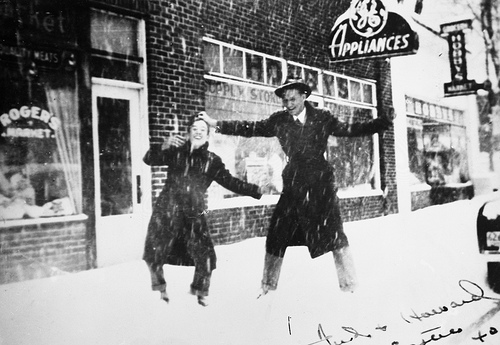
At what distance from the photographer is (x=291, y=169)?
3092mm

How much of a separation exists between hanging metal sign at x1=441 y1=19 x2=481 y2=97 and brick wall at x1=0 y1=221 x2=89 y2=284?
2.46 m

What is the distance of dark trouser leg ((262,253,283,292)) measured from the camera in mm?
3027

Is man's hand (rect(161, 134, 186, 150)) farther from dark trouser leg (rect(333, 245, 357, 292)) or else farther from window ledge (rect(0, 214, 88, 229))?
dark trouser leg (rect(333, 245, 357, 292))

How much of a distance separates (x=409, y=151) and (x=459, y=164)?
0.32 m

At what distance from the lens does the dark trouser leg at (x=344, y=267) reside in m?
3.06

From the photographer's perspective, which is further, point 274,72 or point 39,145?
A: point 274,72

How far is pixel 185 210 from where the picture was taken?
3.02 meters

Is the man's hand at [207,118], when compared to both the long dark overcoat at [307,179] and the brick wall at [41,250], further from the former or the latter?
the brick wall at [41,250]

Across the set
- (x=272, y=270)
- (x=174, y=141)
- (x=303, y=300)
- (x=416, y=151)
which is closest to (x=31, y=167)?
(x=174, y=141)

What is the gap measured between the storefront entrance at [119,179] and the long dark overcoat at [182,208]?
0.07 meters

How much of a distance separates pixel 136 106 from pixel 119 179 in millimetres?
455

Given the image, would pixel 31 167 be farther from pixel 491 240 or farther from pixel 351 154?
pixel 491 240

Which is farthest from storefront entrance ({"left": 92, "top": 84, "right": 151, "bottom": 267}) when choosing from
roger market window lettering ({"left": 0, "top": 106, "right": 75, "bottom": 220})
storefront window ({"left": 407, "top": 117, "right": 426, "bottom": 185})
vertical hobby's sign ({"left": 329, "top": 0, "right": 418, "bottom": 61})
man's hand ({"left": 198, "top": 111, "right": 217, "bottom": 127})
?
storefront window ({"left": 407, "top": 117, "right": 426, "bottom": 185})

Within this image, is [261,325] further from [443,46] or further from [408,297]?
[443,46]
